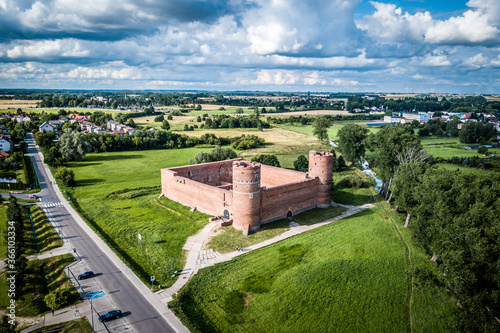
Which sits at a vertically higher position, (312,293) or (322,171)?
(322,171)

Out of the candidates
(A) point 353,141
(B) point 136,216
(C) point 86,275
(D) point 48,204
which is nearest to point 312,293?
(C) point 86,275

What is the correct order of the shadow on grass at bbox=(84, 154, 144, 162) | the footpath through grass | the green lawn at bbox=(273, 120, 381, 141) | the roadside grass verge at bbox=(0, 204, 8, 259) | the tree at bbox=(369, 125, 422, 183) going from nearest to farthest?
1. the roadside grass verge at bbox=(0, 204, 8, 259)
2. the footpath through grass
3. the tree at bbox=(369, 125, 422, 183)
4. the shadow on grass at bbox=(84, 154, 144, 162)
5. the green lawn at bbox=(273, 120, 381, 141)

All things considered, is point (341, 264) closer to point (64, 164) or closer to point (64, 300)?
point (64, 300)

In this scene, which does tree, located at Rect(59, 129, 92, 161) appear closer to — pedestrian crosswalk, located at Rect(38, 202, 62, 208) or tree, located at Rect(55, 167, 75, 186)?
tree, located at Rect(55, 167, 75, 186)

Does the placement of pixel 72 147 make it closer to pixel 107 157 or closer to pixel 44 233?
pixel 107 157

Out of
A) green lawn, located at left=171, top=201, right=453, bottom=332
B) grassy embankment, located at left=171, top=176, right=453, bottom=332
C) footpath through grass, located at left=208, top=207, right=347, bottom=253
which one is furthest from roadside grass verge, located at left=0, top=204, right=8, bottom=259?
footpath through grass, located at left=208, top=207, right=347, bottom=253

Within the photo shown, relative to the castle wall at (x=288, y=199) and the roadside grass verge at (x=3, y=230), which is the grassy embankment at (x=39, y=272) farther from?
the castle wall at (x=288, y=199)

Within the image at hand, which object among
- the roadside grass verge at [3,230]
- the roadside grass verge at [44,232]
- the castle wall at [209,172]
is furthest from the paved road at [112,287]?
the castle wall at [209,172]
